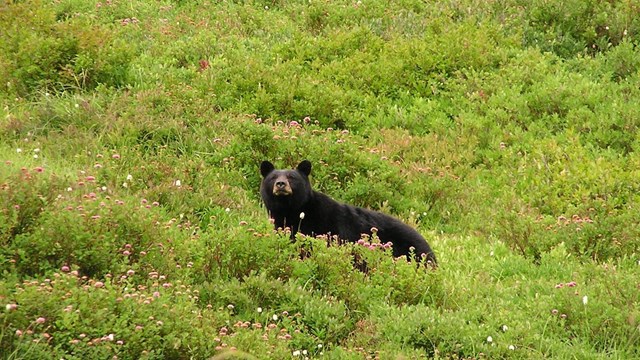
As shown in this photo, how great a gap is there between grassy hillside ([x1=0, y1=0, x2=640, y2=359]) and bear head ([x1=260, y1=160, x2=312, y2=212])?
0.62m

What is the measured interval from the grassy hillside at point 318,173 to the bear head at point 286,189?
0.62 m

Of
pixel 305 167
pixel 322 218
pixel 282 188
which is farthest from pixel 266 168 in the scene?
pixel 322 218

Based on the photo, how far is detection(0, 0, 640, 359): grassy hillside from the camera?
8.35 meters

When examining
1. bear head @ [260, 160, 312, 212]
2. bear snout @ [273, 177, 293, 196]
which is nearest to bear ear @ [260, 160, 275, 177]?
bear head @ [260, 160, 312, 212]

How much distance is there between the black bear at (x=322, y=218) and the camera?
11.1m

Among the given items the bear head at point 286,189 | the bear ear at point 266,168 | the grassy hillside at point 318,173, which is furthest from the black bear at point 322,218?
the grassy hillside at point 318,173

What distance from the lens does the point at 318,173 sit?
13180mm

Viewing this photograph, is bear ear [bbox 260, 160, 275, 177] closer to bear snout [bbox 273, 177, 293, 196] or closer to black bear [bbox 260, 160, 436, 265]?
black bear [bbox 260, 160, 436, 265]

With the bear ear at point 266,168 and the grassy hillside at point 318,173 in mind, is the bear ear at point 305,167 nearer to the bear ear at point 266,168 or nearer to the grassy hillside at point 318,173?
the bear ear at point 266,168

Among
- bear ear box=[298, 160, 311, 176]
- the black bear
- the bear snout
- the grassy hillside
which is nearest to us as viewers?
the grassy hillside

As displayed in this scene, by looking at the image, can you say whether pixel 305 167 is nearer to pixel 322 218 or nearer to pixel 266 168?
pixel 266 168

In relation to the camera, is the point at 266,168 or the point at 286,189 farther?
the point at 266,168

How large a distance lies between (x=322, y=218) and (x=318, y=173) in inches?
83.0

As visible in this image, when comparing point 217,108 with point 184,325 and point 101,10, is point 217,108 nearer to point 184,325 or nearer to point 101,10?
point 101,10
